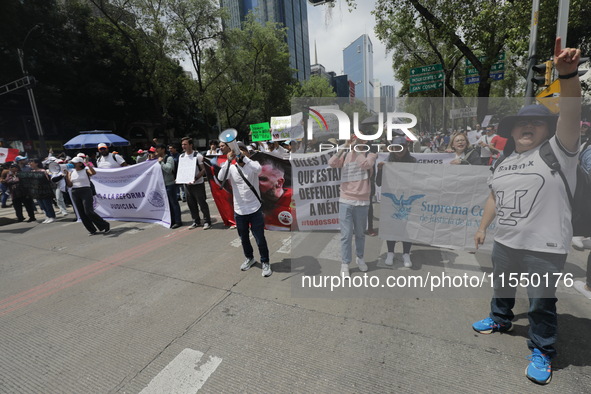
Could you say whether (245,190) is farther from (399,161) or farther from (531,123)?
(531,123)

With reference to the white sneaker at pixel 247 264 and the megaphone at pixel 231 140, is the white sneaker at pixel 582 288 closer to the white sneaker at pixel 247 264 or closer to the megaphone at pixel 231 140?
the white sneaker at pixel 247 264

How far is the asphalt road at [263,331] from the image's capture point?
2289mm

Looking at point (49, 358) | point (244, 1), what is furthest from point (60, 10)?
point (244, 1)

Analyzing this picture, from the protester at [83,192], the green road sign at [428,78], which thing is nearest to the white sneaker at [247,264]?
the protester at [83,192]

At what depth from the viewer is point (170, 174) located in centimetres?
689

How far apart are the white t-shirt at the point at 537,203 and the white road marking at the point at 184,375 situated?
2612 mm

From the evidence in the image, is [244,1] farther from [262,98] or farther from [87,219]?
[87,219]

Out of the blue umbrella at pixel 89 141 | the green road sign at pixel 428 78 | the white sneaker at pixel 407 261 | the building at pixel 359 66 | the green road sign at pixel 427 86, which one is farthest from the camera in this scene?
the building at pixel 359 66

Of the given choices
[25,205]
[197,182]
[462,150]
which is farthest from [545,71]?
[25,205]

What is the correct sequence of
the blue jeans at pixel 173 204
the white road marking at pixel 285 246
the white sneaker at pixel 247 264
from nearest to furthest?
1. the white sneaker at pixel 247 264
2. the white road marking at pixel 285 246
3. the blue jeans at pixel 173 204

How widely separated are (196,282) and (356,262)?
2.24 m

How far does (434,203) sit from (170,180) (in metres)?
5.56

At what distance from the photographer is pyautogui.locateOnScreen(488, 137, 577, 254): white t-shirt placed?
2.16 meters

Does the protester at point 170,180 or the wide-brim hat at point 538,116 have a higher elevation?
the wide-brim hat at point 538,116
